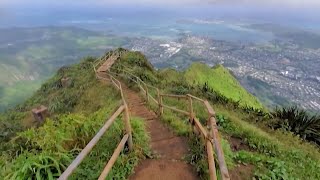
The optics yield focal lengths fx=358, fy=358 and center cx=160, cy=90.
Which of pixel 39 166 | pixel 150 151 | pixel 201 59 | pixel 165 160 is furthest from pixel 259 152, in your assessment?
pixel 201 59

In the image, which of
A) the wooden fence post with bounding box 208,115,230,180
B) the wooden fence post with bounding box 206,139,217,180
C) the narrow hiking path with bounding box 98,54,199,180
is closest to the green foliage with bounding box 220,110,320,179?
the narrow hiking path with bounding box 98,54,199,180

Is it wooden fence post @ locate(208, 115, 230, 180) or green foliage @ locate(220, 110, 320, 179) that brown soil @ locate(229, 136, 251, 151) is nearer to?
green foliage @ locate(220, 110, 320, 179)

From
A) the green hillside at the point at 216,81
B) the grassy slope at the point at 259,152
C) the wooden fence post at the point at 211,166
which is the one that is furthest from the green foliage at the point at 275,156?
the green hillside at the point at 216,81

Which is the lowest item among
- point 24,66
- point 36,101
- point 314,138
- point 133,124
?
point 24,66

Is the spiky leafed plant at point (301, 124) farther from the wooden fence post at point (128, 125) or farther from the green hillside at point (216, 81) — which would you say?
the green hillside at point (216, 81)

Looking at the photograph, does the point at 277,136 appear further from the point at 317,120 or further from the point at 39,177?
the point at 39,177

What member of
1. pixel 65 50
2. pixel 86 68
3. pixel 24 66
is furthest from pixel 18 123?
pixel 65 50

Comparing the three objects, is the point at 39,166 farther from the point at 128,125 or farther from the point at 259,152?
the point at 259,152

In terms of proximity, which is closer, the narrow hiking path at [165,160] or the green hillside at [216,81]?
the narrow hiking path at [165,160]
